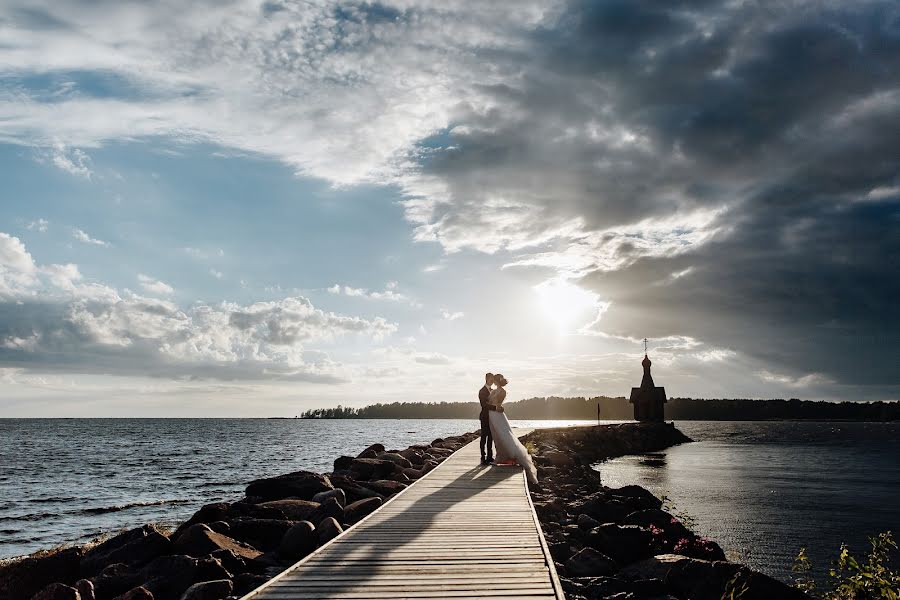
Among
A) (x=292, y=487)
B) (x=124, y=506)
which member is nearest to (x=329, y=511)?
(x=292, y=487)

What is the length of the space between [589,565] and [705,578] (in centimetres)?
159

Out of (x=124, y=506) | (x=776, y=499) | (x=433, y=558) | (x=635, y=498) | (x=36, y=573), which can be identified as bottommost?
(x=124, y=506)

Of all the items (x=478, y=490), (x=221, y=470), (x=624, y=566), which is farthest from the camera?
(x=221, y=470)

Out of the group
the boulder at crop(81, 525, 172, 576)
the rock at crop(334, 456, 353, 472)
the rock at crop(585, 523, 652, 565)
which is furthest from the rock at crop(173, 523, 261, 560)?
the rock at crop(334, 456, 353, 472)

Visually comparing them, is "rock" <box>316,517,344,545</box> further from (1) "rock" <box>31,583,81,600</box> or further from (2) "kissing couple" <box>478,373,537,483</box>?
(2) "kissing couple" <box>478,373,537,483</box>

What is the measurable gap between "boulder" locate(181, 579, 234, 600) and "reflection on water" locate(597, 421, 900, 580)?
10785 mm

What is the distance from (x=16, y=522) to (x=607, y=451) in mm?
38711

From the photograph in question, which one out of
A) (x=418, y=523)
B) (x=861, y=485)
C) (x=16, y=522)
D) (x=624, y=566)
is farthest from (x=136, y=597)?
(x=861, y=485)

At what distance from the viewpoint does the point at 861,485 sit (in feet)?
98.3

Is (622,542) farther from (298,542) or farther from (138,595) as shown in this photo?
(138,595)

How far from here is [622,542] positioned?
441 inches

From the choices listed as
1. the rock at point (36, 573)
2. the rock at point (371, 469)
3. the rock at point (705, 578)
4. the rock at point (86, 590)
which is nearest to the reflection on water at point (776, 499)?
the rock at point (705, 578)

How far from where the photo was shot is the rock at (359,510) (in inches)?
507

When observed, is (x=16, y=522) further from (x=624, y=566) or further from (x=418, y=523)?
(x=624, y=566)
